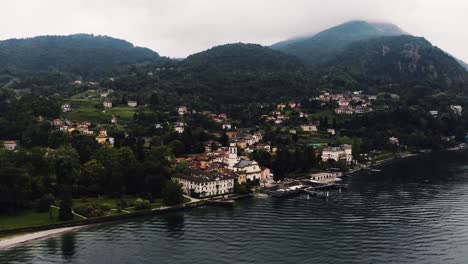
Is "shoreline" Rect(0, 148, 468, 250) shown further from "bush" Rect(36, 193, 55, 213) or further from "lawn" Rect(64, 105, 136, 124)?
"lawn" Rect(64, 105, 136, 124)

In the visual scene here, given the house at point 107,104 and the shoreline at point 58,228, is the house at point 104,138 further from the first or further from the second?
the shoreline at point 58,228

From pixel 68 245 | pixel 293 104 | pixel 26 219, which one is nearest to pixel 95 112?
pixel 293 104

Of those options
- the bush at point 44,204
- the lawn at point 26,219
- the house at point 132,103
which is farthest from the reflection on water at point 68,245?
the house at point 132,103

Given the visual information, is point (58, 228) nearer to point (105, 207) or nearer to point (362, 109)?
point (105, 207)

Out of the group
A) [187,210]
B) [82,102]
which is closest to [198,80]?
[82,102]

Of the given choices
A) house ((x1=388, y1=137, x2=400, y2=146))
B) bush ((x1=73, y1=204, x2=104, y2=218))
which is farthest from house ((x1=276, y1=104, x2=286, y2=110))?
bush ((x1=73, y1=204, x2=104, y2=218))
